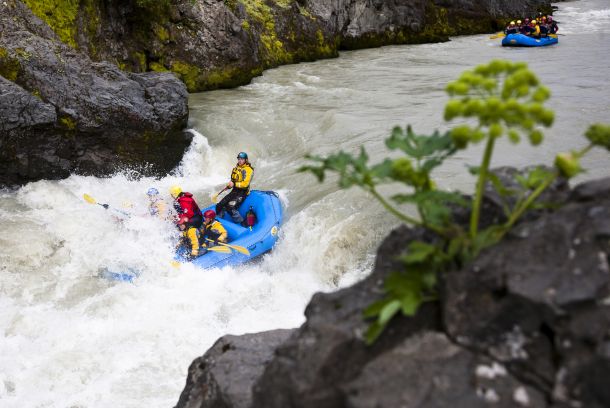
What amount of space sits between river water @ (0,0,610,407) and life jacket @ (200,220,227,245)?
48 centimetres

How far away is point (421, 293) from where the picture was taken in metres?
2.05

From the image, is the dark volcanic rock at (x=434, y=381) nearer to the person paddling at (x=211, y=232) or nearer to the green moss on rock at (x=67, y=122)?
the person paddling at (x=211, y=232)

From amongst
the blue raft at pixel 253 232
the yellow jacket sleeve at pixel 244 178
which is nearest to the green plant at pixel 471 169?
the blue raft at pixel 253 232

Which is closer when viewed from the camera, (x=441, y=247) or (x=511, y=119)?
(x=511, y=119)

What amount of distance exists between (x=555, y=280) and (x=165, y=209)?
6.77m

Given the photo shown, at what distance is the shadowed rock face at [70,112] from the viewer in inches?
346

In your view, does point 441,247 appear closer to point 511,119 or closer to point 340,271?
point 511,119

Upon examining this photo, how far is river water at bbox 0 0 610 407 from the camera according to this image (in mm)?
5613

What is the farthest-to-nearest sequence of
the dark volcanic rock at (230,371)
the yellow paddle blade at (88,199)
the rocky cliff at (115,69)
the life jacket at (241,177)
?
the rocky cliff at (115,69) → the life jacket at (241,177) → the yellow paddle blade at (88,199) → the dark volcanic rock at (230,371)

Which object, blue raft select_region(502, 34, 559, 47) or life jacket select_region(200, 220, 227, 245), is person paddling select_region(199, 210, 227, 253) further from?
blue raft select_region(502, 34, 559, 47)

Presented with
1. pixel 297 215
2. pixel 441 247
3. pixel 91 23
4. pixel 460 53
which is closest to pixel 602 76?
pixel 460 53

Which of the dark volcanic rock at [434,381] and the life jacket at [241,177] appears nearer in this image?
the dark volcanic rock at [434,381]

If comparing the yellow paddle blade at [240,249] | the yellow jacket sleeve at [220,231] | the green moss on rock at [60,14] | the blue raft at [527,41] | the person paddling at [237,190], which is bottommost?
the yellow paddle blade at [240,249]

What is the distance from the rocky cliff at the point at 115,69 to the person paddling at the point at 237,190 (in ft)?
8.36
